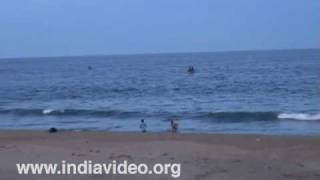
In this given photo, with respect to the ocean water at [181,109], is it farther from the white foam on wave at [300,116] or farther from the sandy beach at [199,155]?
the sandy beach at [199,155]

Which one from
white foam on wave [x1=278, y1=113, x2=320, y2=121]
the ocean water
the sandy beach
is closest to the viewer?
the sandy beach

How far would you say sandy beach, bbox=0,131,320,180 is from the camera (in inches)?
403

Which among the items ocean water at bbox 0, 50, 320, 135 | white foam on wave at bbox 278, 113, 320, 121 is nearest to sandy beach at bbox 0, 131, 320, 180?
ocean water at bbox 0, 50, 320, 135

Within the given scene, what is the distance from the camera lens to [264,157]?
12.5 meters

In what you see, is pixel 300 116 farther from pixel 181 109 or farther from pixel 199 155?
pixel 199 155

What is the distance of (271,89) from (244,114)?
17.9 m

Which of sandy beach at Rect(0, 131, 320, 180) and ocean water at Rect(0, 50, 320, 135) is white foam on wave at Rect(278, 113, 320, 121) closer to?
ocean water at Rect(0, 50, 320, 135)

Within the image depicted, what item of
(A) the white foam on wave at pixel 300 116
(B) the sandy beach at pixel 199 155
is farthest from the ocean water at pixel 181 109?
(B) the sandy beach at pixel 199 155

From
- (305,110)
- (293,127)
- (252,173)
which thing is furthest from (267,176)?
(305,110)

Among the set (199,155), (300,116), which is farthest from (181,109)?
(199,155)

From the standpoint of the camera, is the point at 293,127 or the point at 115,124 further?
the point at 115,124

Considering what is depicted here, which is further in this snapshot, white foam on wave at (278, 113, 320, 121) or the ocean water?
white foam on wave at (278, 113, 320, 121)

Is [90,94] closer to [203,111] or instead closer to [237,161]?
[203,111]

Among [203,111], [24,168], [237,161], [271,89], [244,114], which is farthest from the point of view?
[271,89]
